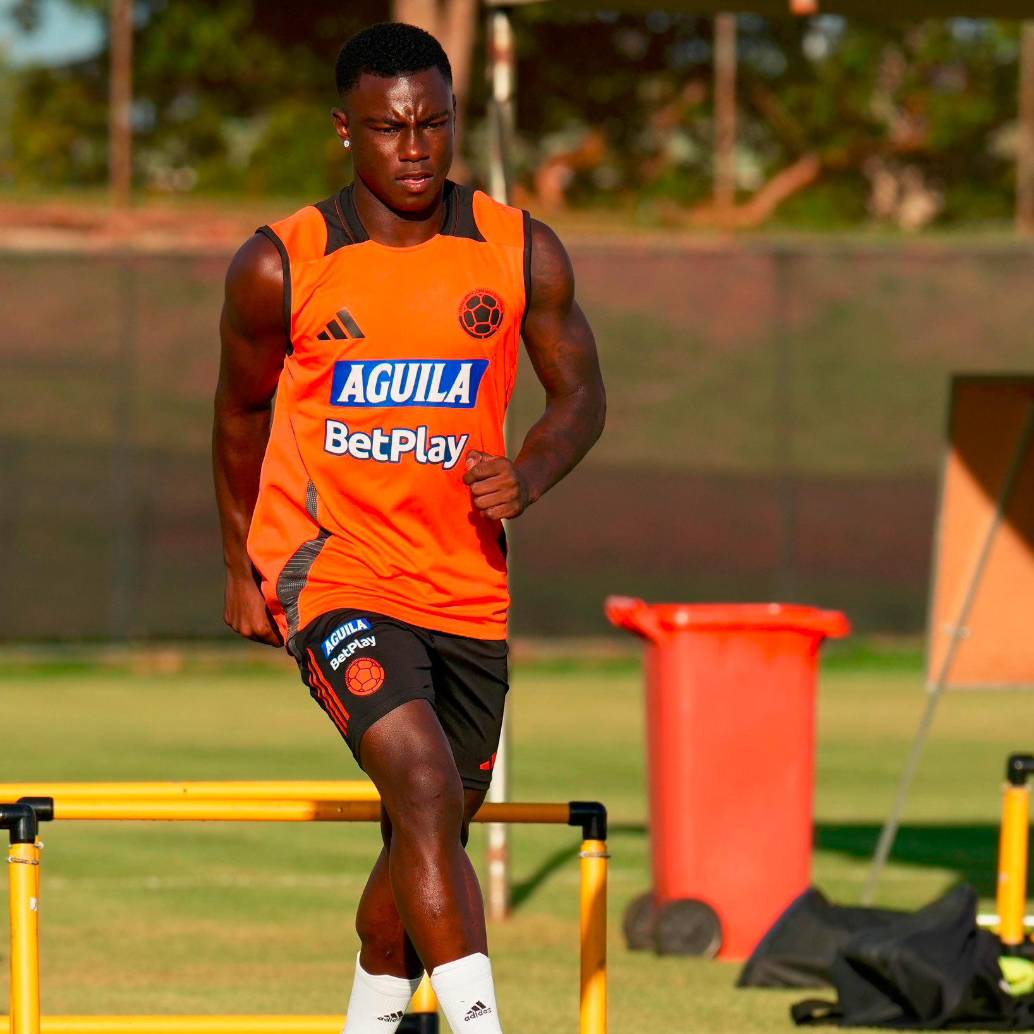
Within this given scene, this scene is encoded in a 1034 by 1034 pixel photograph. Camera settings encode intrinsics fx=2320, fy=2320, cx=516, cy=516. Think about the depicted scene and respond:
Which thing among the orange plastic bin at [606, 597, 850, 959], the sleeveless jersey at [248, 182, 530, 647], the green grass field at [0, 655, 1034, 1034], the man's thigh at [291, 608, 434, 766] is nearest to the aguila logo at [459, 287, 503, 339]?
the sleeveless jersey at [248, 182, 530, 647]

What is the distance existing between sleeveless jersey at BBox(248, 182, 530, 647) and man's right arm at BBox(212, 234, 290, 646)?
0.14 ft

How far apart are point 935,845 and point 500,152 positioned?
11.8 ft

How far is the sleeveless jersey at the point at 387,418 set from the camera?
438 cm

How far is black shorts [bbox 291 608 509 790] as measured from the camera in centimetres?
428

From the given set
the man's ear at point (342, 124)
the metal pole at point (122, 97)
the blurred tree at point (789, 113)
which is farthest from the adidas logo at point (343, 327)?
the blurred tree at point (789, 113)

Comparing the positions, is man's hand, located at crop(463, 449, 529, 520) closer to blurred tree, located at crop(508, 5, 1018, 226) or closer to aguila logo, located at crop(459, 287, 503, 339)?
aguila logo, located at crop(459, 287, 503, 339)

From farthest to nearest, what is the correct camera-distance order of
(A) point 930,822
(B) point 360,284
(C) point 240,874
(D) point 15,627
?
(D) point 15,627
(A) point 930,822
(C) point 240,874
(B) point 360,284

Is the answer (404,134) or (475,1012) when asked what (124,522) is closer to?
(404,134)

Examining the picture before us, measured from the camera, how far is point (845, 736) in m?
13.6

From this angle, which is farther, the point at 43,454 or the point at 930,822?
the point at 43,454

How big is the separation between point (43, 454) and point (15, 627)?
1.26 metres

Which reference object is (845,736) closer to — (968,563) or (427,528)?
(968,563)

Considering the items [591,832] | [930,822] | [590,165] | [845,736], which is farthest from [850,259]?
[590,165]

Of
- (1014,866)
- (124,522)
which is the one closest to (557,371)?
(1014,866)
